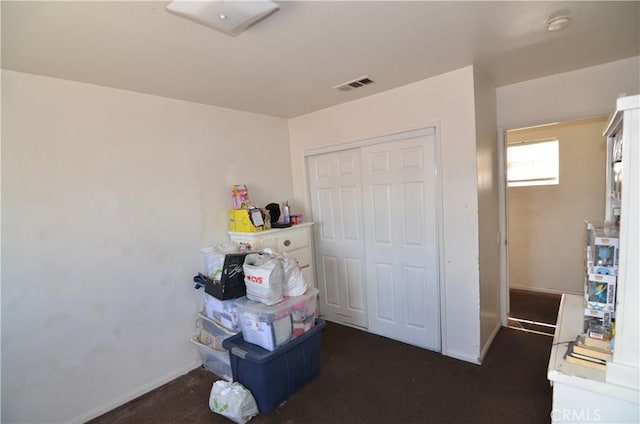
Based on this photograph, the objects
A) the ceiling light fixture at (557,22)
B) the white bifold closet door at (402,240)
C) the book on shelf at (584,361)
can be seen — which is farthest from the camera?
the white bifold closet door at (402,240)

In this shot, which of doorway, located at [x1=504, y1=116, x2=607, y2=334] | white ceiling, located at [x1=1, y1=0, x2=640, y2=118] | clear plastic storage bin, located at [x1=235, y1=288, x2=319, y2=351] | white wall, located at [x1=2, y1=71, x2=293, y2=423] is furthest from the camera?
doorway, located at [x1=504, y1=116, x2=607, y2=334]

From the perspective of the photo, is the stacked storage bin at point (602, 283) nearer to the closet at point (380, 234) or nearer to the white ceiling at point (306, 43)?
the white ceiling at point (306, 43)

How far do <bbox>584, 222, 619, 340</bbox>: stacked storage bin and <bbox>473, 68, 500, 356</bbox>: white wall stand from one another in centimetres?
114

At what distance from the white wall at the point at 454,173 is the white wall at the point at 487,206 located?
81 millimetres

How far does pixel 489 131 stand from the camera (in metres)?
2.65

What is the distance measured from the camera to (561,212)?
12.0ft

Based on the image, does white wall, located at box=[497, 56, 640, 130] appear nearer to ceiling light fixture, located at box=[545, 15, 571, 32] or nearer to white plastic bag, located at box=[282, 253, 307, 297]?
ceiling light fixture, located at box=[545, 15, 571, 32]

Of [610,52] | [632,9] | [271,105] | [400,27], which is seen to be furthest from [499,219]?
[271,105]

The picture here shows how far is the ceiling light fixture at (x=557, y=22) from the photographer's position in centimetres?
162

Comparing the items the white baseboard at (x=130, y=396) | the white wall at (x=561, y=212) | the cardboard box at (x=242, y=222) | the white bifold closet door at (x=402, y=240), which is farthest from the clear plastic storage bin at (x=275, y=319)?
the white wall at (x=561, y=212)

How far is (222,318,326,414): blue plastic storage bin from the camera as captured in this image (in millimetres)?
2012

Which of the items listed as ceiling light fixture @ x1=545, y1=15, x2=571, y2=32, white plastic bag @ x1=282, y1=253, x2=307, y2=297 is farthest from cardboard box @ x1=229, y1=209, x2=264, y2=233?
ceiling light fixture @ x1=545, y1=15, x2=571, y2=32

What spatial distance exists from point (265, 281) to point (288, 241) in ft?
2.84

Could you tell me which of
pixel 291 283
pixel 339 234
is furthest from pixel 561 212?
pixel 291 283
